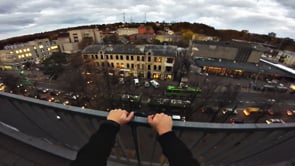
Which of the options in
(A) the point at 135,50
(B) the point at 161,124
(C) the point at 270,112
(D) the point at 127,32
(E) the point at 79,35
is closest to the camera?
(B) the point at 161,124

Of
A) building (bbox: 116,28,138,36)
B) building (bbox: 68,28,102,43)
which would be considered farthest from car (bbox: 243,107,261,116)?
building (bbox: 116,28,138,36)

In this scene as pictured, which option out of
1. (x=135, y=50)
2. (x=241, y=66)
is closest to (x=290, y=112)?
(x=241, y=66)

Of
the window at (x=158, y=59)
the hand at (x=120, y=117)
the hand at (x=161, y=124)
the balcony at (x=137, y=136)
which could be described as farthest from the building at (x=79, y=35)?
the hand at (x=161, y=124)

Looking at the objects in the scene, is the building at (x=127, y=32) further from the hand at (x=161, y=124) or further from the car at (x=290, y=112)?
the hand at (x=161, y=124)

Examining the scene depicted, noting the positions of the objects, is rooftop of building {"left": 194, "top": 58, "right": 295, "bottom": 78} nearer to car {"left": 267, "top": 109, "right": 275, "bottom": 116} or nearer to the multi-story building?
the multi-story building

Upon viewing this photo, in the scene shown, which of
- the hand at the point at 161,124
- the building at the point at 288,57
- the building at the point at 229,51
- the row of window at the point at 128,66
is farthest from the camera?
the building at the point at 288,57

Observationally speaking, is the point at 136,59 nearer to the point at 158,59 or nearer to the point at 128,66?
the point at 128,66
